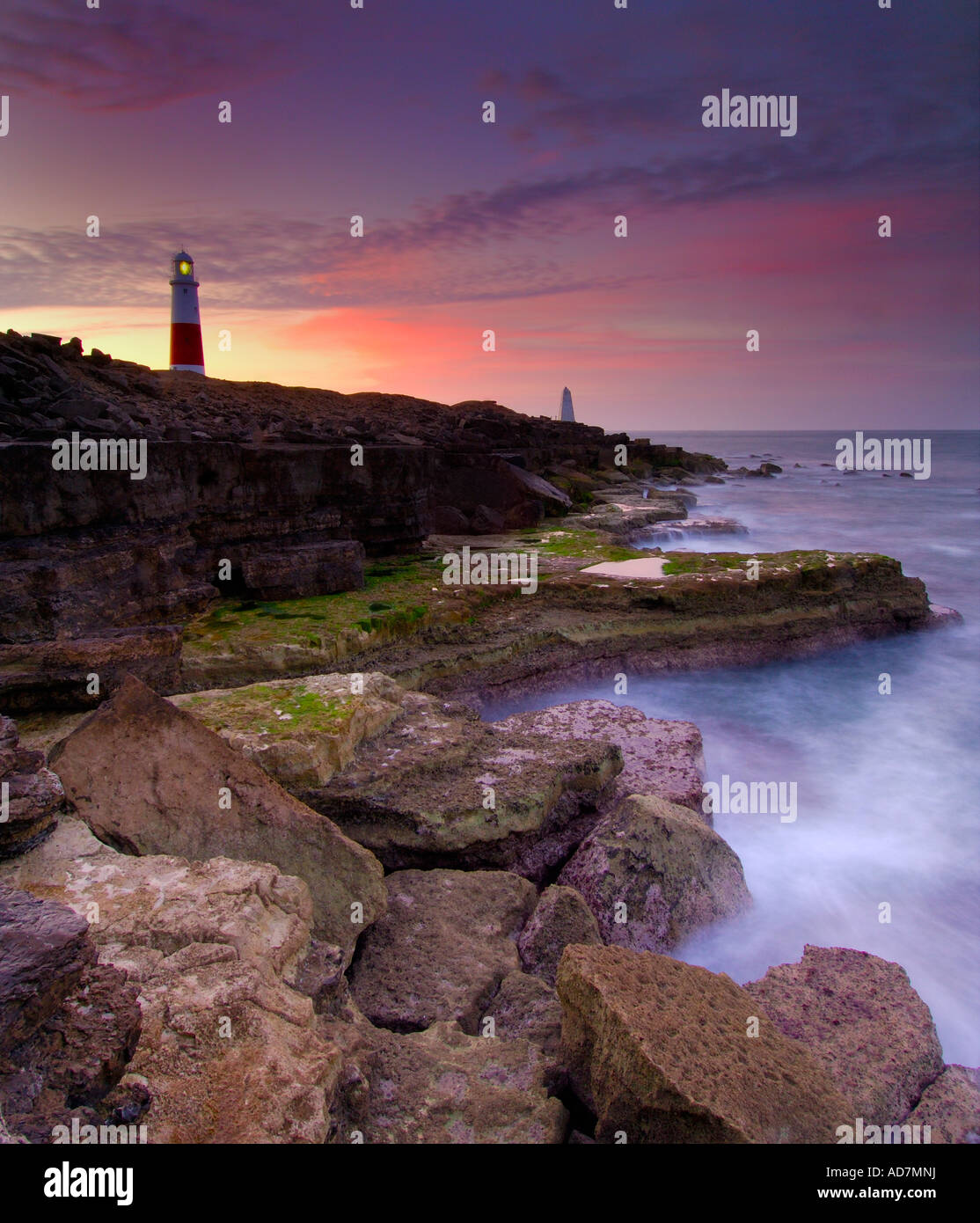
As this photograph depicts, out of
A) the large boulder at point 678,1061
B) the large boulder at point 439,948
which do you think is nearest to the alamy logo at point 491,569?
the large boulder at point 439,948

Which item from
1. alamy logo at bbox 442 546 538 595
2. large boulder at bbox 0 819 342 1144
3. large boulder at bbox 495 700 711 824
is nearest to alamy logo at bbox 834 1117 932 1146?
large boulder at bbox 0 819 342 1144

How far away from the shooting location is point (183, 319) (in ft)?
117

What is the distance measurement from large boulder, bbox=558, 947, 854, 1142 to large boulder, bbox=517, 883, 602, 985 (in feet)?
2.74

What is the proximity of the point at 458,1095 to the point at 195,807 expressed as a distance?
6.45 ft

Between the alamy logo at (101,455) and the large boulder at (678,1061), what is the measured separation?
6.16 metres

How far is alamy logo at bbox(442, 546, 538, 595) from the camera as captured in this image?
A: 34.8 feet

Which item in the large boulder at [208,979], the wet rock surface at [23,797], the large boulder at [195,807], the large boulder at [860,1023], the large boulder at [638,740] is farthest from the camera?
the large boulder at [638,740]

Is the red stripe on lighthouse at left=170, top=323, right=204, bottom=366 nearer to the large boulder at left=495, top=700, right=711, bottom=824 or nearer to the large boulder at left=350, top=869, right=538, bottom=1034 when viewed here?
the large boulder at left=495, top=700, right=711, bottom=824

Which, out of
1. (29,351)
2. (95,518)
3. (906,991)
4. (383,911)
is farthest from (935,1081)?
(29,351)

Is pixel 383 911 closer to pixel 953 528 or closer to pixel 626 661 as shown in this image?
pixel 626 661

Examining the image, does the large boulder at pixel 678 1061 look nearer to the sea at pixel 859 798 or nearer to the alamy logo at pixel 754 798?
the sea at pixel 859 798

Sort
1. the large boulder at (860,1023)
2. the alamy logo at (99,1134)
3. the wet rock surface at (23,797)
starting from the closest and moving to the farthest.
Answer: the alamy logo at (99,1134), the wet rock surface at (23,797), the large boulder at (860,1023)

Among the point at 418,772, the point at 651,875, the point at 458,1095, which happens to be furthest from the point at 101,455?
the point at 458,1095

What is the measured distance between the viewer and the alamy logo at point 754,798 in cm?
768
